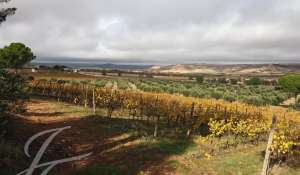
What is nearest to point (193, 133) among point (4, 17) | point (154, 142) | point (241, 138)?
point (241, 138)

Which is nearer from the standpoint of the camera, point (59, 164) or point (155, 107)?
point (59, 164)

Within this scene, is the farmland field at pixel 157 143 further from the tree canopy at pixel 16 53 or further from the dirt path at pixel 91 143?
the tree canopy at pixel 16 53

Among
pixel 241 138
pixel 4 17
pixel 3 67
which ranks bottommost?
pixel 241 138

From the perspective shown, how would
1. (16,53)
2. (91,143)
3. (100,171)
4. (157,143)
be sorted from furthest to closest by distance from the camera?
(16,53) → (157,143) → (91,143) → (100,171)

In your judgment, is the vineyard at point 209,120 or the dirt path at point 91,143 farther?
the vineyard at point 209,120

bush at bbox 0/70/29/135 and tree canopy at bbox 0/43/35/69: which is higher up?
tree canopy at bbox 0/43/35/69

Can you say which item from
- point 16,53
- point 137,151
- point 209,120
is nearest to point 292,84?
point 209,120

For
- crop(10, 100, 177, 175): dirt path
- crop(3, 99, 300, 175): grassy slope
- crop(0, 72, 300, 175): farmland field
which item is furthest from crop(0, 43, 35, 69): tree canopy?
crop(3, 99, 300, 175): grassy slope

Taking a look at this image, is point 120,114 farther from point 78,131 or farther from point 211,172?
point 211,172

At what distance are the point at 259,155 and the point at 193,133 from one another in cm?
657

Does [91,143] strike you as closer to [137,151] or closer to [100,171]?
[137,151]

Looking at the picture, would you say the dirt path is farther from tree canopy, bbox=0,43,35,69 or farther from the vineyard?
tree canopy, bbox=0,43,35,69

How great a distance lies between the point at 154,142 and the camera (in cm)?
1956

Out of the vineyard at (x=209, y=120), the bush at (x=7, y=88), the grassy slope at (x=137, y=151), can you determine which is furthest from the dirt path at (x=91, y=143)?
the bush at (x=7, y=88)
